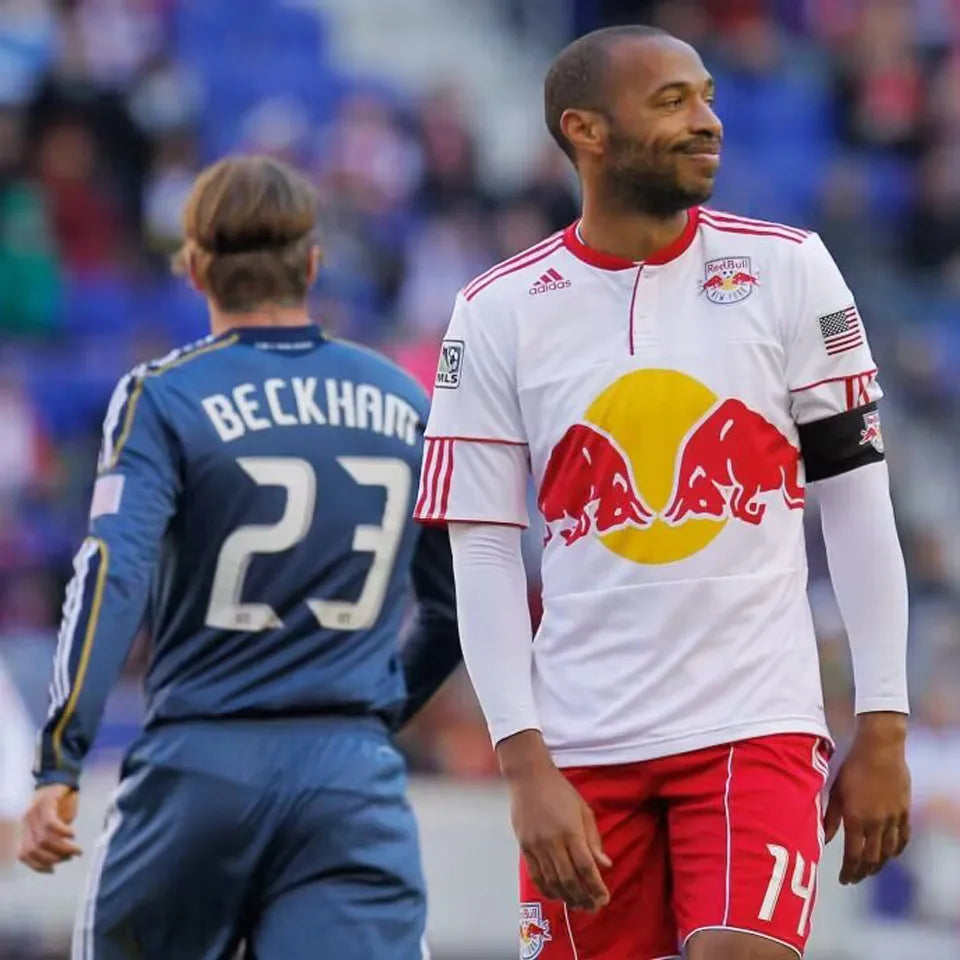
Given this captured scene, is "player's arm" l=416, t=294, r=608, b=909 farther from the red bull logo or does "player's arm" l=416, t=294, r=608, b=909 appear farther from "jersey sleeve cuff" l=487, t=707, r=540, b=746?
the red bull logo

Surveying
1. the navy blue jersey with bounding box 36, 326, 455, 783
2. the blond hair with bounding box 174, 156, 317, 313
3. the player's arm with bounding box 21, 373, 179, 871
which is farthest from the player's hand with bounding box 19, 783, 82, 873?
the blond hair with bounding box 174, 156, 317, 313

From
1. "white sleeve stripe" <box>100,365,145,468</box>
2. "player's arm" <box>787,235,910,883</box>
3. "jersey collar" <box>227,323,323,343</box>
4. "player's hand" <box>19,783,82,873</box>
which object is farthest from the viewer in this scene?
"jersey collar" <box>227,323,323,343</box>

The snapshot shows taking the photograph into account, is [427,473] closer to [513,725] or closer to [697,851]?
[513,725]

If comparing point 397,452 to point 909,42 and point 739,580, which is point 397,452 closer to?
point 739,580

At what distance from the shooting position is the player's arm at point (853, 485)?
4250 millimetres

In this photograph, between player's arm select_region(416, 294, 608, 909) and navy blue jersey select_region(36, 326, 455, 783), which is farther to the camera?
navy blue jersey select_region(36, 326, 455, 783)

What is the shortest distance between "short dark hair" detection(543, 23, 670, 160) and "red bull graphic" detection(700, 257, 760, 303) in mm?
342

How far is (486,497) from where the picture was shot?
441 cm

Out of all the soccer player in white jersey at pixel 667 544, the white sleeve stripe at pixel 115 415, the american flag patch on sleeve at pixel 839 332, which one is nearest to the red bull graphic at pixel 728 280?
the soccer player in white jersey at pixel 667 544

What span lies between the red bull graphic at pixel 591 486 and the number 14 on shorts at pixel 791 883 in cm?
62

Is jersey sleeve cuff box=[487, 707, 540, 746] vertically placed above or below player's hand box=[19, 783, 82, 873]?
above

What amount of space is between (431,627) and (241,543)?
26.7 inches

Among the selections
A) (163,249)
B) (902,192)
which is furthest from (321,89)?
(902,192)

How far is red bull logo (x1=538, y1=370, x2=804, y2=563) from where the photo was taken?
168 inches
